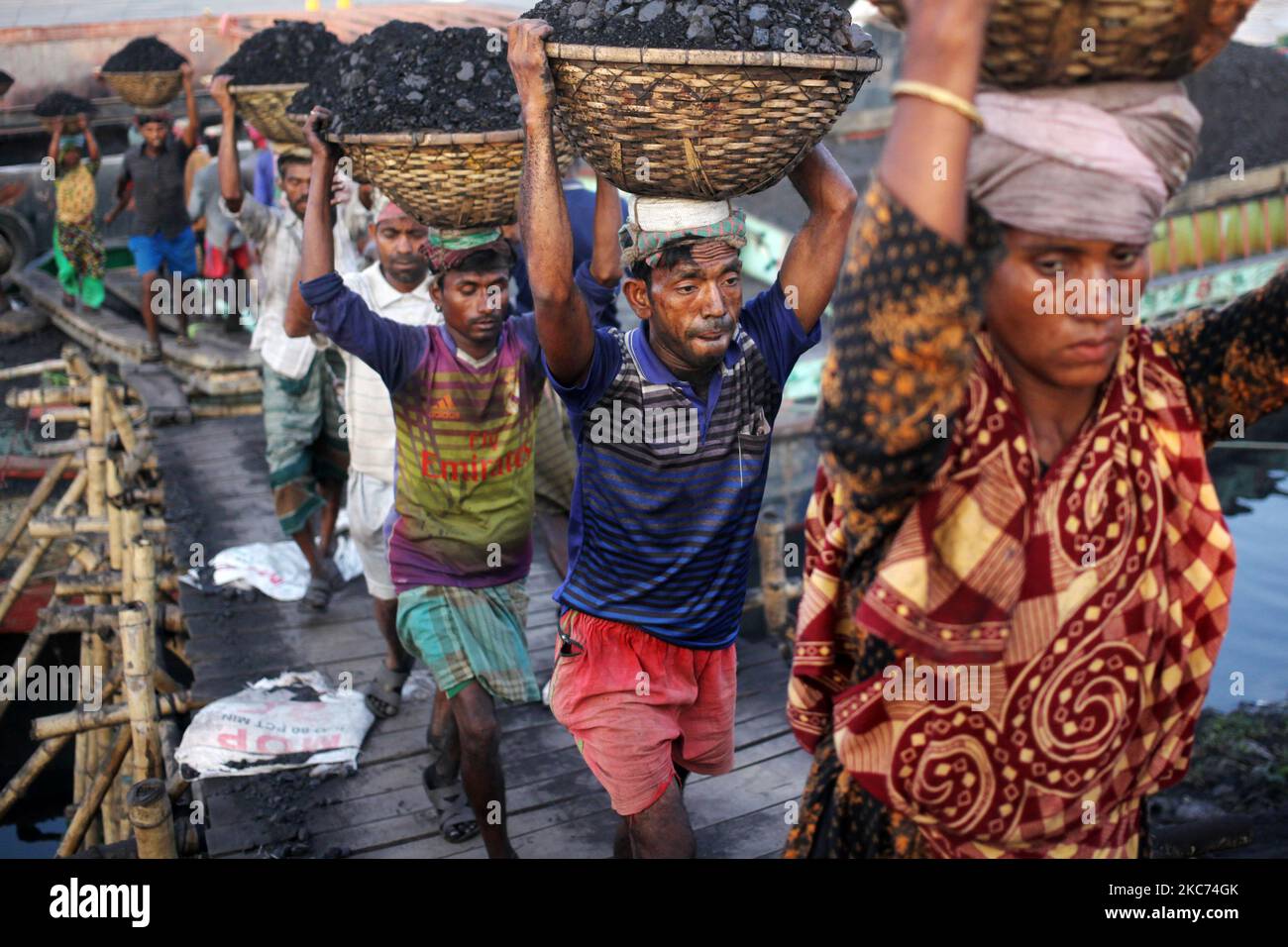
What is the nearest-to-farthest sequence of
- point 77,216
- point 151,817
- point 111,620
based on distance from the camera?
1. point 151,817
2. point 111,620
3. point 77,216

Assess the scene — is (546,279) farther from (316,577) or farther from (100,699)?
(100,699)

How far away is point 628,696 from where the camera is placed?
330cm

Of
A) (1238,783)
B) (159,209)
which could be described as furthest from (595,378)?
(159,209)

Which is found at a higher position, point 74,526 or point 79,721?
point 79,721

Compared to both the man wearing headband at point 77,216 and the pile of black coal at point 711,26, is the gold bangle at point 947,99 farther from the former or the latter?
the man wearing headband at point 77,216

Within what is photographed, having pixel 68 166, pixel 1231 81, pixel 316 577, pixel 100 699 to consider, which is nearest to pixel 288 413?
pixel 316 577

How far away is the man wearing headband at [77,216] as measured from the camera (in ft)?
40.8

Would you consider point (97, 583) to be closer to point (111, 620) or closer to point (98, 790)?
point (111, 620)

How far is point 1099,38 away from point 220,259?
37.8ft

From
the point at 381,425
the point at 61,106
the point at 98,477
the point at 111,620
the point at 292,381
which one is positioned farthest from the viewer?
the point at 61,106

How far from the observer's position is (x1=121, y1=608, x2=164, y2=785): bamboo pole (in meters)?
4.88

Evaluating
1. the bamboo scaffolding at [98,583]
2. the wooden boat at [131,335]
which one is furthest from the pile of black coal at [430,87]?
the wooden boat at [131,335]

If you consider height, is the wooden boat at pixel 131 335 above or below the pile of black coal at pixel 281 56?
below

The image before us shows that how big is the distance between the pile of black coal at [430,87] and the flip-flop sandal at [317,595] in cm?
284
